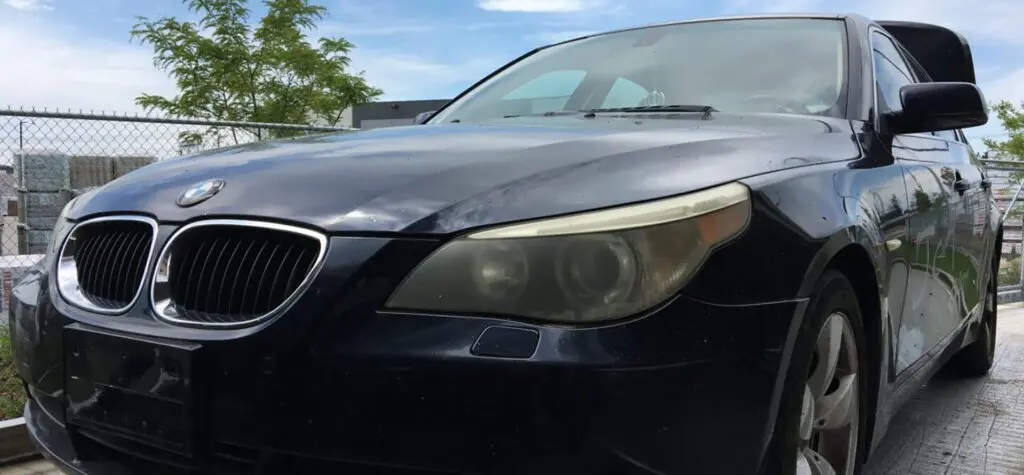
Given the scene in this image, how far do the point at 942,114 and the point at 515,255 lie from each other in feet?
5.95

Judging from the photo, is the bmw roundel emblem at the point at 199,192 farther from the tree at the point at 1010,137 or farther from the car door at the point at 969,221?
the tree at the point at 1010,137

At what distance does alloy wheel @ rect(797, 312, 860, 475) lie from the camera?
193cm

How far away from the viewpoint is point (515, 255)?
1.54m

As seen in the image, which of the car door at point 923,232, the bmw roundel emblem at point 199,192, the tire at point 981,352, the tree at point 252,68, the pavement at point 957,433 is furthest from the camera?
the tree at point 252,68

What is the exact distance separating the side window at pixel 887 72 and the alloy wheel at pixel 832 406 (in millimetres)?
1070

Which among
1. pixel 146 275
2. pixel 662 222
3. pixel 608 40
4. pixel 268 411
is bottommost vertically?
pixel 268 411

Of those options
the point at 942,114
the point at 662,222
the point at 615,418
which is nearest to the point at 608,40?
the point at 942,114

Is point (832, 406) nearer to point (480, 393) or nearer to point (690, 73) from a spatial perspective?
point (480, 393)

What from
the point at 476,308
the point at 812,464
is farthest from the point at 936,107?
the point at 476,308

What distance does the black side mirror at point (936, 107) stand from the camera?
105 inches

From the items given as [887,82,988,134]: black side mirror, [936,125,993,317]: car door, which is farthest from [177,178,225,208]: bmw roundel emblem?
[936,125,993,317]: car door

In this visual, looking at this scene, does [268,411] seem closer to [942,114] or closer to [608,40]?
[942,114]

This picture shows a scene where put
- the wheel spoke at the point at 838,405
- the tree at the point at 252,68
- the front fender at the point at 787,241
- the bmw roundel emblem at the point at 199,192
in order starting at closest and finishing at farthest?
the front fender at the point at 787,241 < the bmw roundel emblem at the point at 199,192 < the wheel spoke at the point at 838,405 < the tree at the point at 252,68

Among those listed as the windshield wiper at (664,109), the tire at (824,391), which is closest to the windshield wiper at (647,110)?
the windshield wiper at (664,109)
